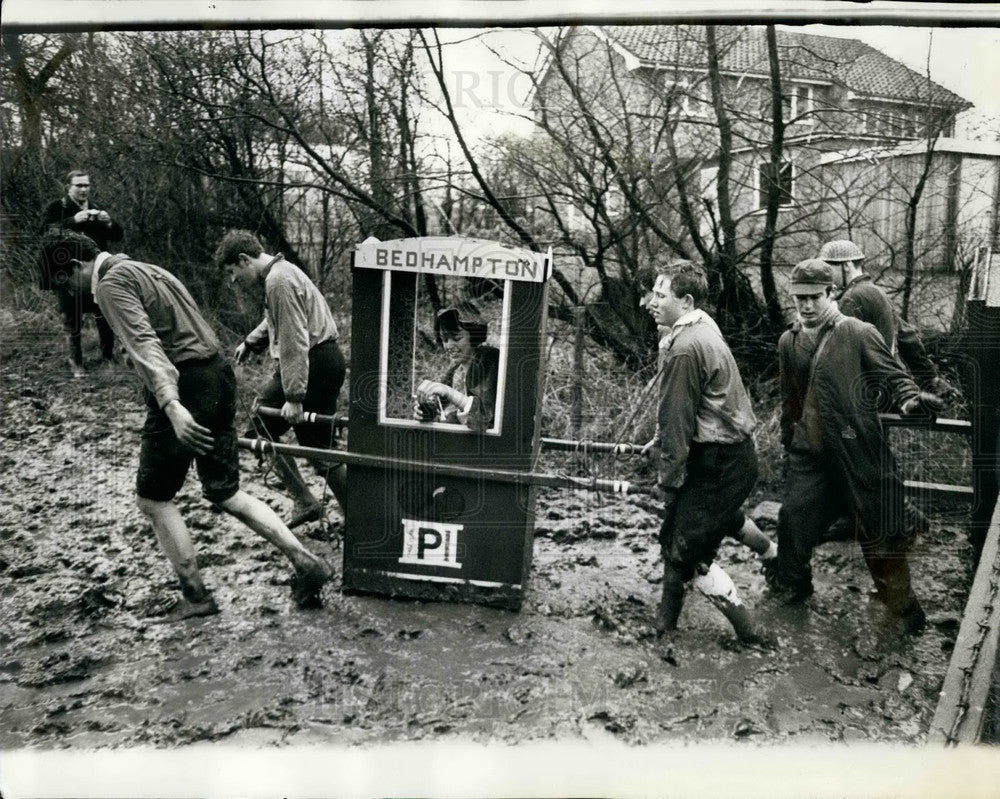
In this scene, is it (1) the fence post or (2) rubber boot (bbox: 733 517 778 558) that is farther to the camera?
(2) rubber boot (bbox: 733 517 778 558)

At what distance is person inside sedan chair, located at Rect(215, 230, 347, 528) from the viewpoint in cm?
381

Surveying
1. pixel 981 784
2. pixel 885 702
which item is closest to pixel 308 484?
pixel 885 702

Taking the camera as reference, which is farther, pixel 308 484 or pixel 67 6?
pixel 308 484

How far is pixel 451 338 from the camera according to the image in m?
3.77

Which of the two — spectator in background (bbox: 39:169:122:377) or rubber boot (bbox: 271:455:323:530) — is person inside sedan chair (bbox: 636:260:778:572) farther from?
spectator in background (bbox: 39:169:122:377)

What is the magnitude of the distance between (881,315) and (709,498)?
962mm

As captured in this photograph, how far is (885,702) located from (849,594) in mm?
410

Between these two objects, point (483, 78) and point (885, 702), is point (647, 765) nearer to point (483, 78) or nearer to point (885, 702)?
point (885, 702)

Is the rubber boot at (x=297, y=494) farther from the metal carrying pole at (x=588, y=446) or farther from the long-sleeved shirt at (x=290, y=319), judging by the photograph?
the metal carrying pole at (x=588, y=446)

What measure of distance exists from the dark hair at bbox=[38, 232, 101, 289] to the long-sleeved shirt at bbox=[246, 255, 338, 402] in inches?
26.8

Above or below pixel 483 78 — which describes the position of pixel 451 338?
below

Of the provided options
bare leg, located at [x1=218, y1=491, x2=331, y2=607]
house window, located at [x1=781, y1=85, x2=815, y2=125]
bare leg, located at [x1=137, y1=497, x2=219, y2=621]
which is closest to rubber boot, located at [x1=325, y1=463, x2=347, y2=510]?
bare leg, located at [x1=218, y1=491, x2=331, y2=607]

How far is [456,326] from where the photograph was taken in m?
3.76

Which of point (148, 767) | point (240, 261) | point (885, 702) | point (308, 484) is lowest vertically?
point (148, 767)
